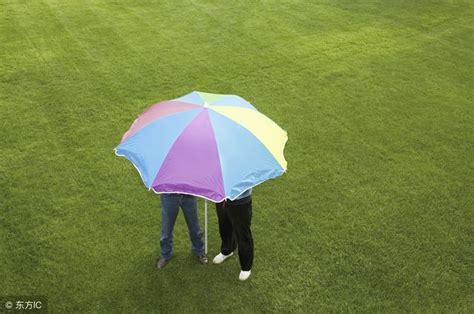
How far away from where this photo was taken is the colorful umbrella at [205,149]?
3.59 meters

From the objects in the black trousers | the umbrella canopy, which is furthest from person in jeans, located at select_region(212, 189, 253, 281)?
the umbrella canopy

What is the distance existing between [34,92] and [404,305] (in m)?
6.21

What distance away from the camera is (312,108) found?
751 centimetres

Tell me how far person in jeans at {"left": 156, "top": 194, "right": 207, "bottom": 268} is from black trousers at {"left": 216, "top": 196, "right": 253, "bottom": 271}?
242 mm

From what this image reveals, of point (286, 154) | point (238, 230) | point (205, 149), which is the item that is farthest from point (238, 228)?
point (286, 154)

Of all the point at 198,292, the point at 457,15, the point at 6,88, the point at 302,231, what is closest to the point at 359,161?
the point at 302,231

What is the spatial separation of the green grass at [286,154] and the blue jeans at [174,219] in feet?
0.71

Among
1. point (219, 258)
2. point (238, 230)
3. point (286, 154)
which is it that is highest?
point (238, 230)

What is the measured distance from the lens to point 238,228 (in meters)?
4.44

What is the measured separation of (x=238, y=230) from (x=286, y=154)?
7.47ft

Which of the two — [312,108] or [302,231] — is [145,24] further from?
[302,231]

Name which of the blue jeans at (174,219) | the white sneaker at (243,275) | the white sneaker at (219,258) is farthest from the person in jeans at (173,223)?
the white sneaker at (243,275)

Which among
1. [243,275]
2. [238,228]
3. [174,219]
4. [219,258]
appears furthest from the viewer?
[219,258]

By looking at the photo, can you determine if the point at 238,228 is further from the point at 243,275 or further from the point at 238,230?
the point at 243,275
